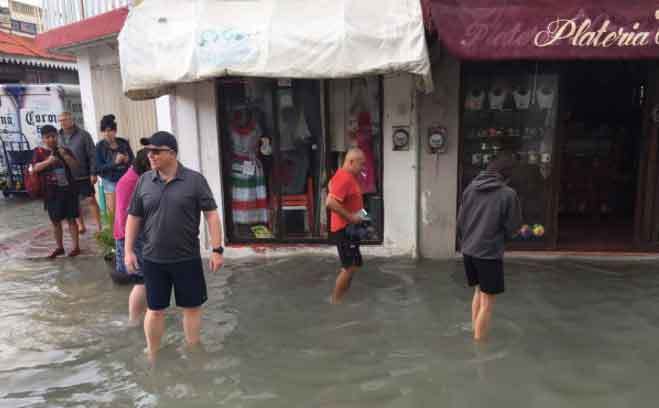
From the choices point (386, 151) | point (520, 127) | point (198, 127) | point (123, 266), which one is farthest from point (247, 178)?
point (520, 127)

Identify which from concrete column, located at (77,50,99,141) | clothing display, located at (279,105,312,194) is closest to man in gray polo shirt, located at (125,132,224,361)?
clothing display, located at (279,105,312,194)

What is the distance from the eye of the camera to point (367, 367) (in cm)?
448

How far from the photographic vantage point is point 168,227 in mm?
4219

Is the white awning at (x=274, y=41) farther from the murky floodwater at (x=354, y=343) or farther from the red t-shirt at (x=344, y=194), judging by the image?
the murky floodwater at (x=354, y=343)

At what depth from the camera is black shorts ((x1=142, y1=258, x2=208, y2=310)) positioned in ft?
14.2

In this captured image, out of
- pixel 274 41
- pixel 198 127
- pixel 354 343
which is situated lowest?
pixel 354 343

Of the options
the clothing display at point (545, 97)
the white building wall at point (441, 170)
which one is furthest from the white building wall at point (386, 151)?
the clothing display at point (545, 97)

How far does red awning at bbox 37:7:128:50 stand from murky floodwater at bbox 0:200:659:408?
388 cm

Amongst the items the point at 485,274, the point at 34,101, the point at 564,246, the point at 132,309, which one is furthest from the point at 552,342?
the point at 34,101

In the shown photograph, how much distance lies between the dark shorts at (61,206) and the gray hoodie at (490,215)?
5728mm

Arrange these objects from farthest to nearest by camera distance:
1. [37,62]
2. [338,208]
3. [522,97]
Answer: [37,62] < [522,97] < [338,208]

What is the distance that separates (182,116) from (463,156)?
3.74 m

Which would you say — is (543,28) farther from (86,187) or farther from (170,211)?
(86,187)

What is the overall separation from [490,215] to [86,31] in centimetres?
728
